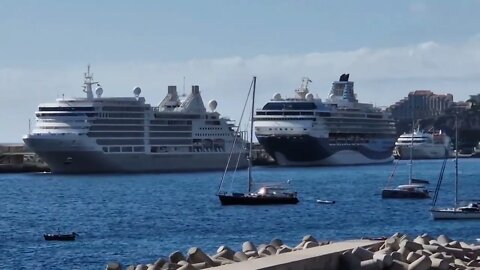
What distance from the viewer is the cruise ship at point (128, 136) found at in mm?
87250

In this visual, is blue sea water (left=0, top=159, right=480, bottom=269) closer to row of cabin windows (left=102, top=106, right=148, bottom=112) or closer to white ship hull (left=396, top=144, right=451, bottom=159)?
row of cabin windows (left=102, top=106, right=148, bottom=112)

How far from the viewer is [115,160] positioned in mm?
88938

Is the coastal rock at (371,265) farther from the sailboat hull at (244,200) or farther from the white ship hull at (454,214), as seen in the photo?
the sailboat hull at (244,200)

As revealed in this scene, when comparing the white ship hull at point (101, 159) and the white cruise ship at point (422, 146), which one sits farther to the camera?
the white cruise ship at point (422, 146)

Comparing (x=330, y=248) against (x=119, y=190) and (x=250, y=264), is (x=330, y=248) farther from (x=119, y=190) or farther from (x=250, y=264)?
(x=119, y=190)

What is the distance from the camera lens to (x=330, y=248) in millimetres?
16672

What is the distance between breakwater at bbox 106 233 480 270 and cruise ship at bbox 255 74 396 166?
85.8 meters

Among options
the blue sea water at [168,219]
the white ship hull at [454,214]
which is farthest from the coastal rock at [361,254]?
the white ship hull at [454,214]

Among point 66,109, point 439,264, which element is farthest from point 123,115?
point 439,264

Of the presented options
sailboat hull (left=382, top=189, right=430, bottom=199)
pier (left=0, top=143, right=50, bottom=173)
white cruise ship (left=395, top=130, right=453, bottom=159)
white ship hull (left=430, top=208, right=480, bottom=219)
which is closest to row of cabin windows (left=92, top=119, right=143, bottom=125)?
pier (left=0, top=143, right=50, bottom=173)

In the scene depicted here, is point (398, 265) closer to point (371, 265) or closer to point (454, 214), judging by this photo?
point (371, 265)

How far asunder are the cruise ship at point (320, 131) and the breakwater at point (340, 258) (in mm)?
85759

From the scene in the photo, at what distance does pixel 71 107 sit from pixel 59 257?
6185 cm

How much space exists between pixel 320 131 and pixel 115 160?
2149 centimetres
